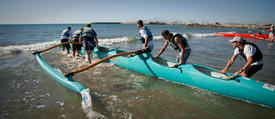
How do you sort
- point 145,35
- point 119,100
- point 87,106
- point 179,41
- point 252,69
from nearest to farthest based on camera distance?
point 87,106, point 252,69, point 119,100, point 179,41, point 145,35

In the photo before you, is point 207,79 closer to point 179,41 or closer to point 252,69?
point 252,69

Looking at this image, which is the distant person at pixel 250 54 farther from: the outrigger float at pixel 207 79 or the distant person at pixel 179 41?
the distant person at pixel 179 41

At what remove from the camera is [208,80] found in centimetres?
361

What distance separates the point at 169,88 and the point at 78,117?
8.10 feet

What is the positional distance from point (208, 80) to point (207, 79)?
0.03 metres

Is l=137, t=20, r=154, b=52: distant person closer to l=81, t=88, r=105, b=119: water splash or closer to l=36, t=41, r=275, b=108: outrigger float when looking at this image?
l=36, t=41, r=275, b=108: outrigger float

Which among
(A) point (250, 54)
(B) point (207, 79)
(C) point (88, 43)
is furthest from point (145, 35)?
(A) point (250, 54)

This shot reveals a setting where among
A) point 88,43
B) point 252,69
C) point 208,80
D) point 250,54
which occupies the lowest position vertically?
point 208,80

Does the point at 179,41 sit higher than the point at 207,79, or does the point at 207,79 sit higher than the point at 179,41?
the point at 179,41

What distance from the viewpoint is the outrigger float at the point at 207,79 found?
3043mm

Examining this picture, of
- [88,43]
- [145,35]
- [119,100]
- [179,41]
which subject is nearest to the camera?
[119,100]

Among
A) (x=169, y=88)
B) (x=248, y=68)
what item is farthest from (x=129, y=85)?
Result: (x=248, y=68)

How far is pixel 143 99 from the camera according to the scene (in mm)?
3473

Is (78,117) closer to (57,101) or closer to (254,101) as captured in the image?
(57,101)
